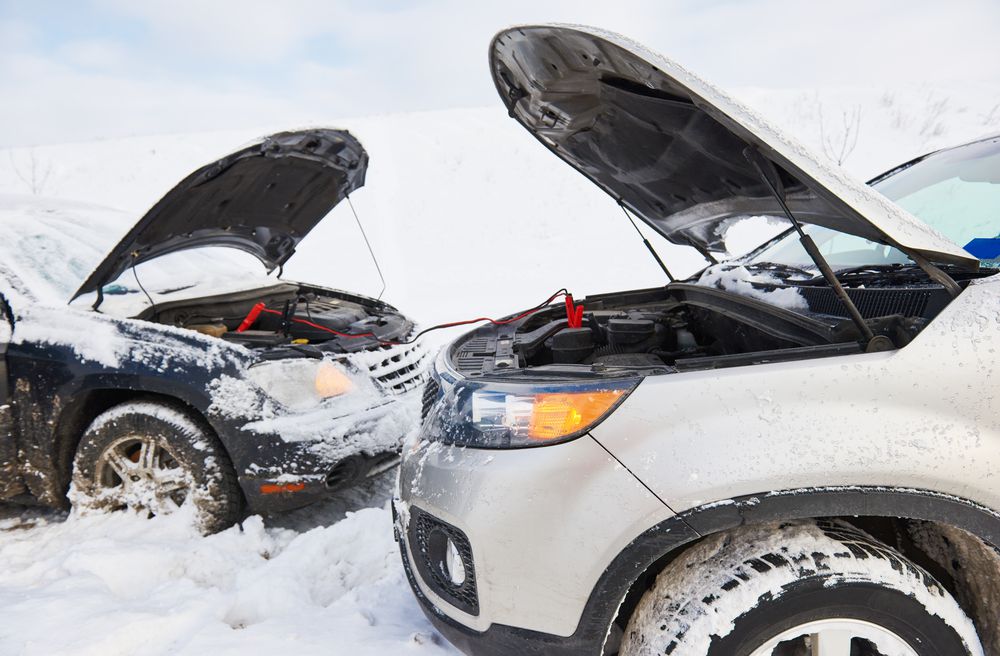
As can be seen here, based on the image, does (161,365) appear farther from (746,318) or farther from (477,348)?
(746,318)

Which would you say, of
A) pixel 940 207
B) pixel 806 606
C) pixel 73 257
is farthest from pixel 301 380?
pixel 940 207

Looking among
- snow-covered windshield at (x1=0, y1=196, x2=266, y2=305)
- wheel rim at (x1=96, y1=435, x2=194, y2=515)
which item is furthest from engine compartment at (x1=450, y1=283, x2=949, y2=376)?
snow-covered windshield at (x1=0, y1=196, x2=266, y2=305)

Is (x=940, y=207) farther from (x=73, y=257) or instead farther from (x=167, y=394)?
(x=73, y=257)

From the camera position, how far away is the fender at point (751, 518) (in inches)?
55.7

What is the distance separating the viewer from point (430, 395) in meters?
2.12

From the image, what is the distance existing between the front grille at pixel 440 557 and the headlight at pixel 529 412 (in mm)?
223

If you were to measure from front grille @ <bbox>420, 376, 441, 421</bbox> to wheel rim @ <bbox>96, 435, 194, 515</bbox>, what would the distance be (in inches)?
54.1

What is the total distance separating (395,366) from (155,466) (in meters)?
1.17

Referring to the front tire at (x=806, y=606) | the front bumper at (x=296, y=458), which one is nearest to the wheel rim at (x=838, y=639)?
the front tire at (x=806, y=606)

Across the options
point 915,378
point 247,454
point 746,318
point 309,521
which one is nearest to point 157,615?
point 247,454

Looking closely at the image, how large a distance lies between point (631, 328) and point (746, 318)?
44cm

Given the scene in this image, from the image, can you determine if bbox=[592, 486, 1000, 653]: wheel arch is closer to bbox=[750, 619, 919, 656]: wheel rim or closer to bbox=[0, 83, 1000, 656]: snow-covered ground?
bbox=[750, 619, 919, 656]: wheel rim

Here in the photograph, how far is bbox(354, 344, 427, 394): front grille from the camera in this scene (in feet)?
10.3

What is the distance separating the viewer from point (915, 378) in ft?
4.69
